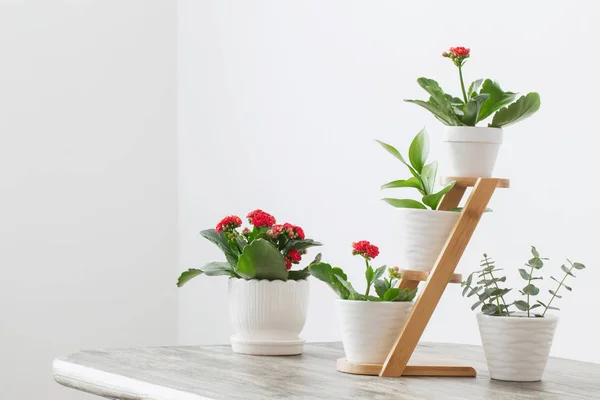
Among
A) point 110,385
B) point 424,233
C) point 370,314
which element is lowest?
point 110,385

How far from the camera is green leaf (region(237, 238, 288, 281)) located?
1.71m

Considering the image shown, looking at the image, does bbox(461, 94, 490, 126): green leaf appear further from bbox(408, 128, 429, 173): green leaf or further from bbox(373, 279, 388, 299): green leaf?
bbox(373, 279, 388, 299): green leaf

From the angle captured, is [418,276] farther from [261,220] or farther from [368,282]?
[261,220]

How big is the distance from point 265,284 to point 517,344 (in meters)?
0.50

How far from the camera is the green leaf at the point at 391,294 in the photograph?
147 cm

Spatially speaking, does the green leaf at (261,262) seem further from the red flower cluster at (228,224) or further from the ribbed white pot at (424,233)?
the ribbed white pot at (424,233)

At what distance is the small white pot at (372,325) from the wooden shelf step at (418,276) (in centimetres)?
4

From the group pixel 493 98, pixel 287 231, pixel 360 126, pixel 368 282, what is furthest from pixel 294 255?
pixel 360 126

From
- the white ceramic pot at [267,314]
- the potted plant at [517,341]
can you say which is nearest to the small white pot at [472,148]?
the potted plant at [517,341]

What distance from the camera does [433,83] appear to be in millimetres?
1474

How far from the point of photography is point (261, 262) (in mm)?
1729

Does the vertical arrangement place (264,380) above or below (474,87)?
below

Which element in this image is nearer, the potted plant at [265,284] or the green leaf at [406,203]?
→ the green leaf at [406,203]

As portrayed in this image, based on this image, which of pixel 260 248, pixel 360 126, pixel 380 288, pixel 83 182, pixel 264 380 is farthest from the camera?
pixel 83 182
